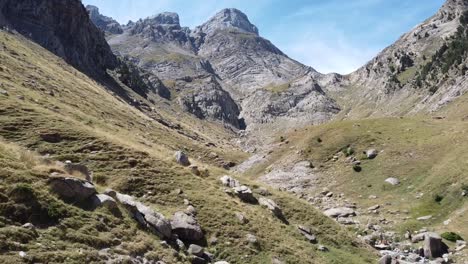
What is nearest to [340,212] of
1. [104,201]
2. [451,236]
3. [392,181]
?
[392,181]

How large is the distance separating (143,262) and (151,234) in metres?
2.56

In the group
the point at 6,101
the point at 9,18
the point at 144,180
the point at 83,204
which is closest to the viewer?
the point at 83,204

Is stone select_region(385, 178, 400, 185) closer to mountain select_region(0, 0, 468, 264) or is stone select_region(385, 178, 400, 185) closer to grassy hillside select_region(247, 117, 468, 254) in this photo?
mountain select_region(0, 0, 468, 264)

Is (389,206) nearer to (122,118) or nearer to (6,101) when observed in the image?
(6,101)

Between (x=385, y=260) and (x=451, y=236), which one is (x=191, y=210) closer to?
(x=385, y=260)

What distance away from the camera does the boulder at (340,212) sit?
145ft

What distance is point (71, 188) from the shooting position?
19609 millimetres

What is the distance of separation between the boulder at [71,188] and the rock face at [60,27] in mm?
116952

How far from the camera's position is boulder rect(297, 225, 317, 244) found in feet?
95.2

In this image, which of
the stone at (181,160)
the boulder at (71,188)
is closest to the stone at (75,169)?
the boulder at (71,188)

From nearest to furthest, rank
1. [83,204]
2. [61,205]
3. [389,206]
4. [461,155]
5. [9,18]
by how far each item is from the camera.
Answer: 1. [61,205]
2. [83,204]
3. [389,206]
4. [461,155]
5. [9,18]

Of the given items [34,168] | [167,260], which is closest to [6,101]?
[34,168]

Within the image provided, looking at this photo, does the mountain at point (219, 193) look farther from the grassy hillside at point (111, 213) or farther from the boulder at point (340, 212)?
the boulder at point (340, 212)

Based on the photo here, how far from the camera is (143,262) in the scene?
18.4 m
